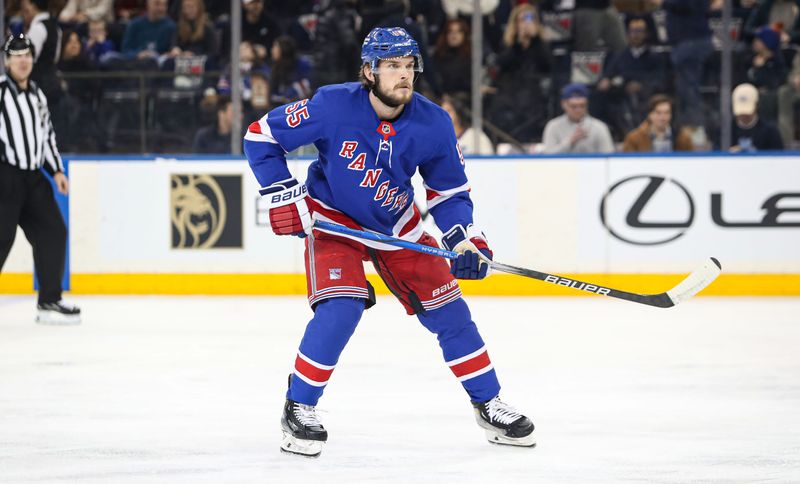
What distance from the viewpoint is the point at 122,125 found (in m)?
8.12

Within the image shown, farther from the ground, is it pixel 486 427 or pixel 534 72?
pixel 534 72

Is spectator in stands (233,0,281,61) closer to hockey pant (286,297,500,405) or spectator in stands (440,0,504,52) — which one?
spectator in stands (440,0,504,52)

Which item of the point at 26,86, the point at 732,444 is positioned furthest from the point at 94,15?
the point at 732,444

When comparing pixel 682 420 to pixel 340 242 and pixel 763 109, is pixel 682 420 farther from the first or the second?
pixel 763 109

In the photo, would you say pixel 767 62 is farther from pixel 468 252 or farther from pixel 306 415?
pixel 306 415

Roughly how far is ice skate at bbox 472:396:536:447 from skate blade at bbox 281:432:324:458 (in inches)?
18.0

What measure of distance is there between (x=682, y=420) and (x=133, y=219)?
4.62 m

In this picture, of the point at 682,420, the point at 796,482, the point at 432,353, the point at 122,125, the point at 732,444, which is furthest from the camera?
the point at 122,125

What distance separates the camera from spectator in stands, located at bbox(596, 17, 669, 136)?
7.89 metres

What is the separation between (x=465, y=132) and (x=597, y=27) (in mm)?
1267

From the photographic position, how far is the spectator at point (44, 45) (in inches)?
317

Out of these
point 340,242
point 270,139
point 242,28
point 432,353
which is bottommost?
point 432,353

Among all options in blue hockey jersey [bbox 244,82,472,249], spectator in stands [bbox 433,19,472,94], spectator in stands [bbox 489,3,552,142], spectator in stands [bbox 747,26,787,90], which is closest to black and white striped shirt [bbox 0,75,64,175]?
spectator in stands [bbox 433,19,472,94]

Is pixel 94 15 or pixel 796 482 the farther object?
pixel 94 15
